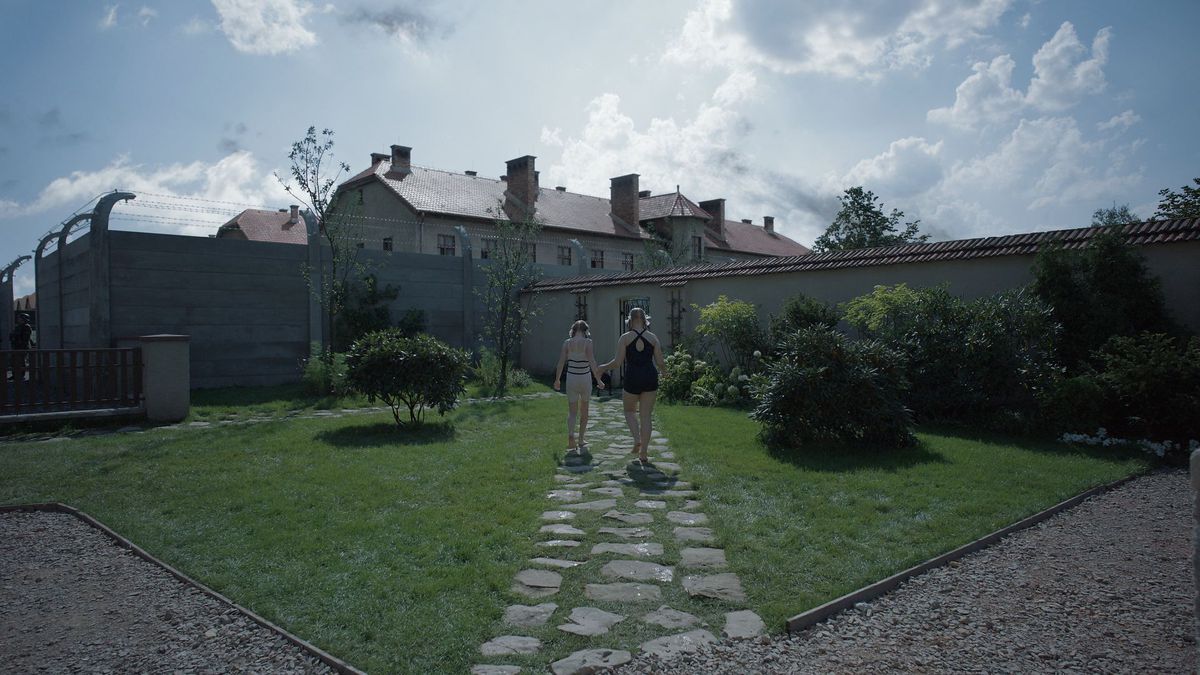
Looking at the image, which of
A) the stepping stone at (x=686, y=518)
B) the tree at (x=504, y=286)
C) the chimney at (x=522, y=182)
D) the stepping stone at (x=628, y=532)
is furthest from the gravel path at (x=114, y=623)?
the chimney at (x=522, y=182)

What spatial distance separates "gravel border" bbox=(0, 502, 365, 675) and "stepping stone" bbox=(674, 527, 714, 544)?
2.70 meters

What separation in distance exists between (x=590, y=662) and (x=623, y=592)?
35.6 inches

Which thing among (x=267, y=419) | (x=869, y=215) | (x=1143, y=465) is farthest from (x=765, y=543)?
(x=869, y=215)

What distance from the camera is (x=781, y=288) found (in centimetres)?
1478

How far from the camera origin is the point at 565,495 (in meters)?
6.73

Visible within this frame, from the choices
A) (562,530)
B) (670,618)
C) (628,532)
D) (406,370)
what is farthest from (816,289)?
(670,618)

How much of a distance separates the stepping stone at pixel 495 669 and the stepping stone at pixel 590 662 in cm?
18

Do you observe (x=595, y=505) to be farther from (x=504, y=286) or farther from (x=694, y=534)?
(x=504, y=286)

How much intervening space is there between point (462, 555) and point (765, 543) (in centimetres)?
212

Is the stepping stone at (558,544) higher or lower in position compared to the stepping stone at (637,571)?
higher

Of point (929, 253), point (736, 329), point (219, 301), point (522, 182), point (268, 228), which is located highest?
point (522, 182)

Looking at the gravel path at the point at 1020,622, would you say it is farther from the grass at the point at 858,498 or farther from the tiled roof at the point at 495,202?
the tiled roof at the point at 495,202

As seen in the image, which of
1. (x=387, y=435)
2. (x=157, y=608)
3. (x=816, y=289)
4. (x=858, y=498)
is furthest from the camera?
(x=816, y=289)

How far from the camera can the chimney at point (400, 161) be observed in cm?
3362
